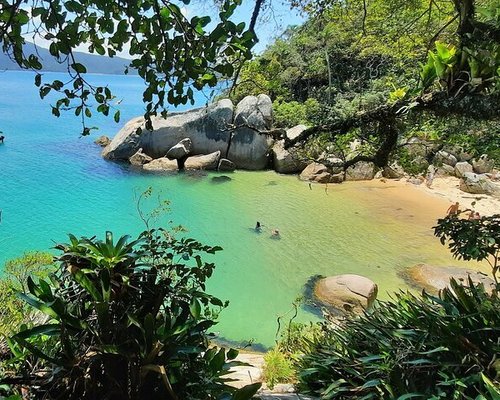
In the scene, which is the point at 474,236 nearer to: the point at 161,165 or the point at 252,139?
the point at 252,139

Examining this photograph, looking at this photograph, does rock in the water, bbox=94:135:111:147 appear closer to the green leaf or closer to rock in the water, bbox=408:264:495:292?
rock in the water, bbox=408:264:495:292

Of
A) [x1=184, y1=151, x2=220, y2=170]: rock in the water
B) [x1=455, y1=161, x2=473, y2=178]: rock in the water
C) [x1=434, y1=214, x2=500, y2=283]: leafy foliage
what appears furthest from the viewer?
[x1=184, y1=151, x2=220, y2=170]: rock in the water

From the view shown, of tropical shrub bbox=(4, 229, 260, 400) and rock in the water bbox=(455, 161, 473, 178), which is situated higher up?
tropical shrub bbox=(4, 229, 260, 400)

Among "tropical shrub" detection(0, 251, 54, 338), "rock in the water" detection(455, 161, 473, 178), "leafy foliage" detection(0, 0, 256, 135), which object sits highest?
"leafy foliage" detection(0, 0, 256, 135)

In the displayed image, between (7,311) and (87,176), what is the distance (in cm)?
1208

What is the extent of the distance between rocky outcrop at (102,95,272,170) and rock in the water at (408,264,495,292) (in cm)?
924

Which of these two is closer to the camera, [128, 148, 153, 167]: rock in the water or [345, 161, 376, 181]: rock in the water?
[345, 161, 376, 181]: rock in the water

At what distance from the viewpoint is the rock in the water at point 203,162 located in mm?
15992

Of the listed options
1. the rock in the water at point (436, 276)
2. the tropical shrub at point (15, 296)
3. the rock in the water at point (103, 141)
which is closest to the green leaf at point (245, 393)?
the tropical shrub at point (15, 296)

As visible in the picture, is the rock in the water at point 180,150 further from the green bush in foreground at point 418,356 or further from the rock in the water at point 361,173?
the green bush in foreground at point 418,356

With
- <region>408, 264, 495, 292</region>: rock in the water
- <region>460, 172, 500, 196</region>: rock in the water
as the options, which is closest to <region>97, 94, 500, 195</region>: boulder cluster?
<region>460, 172, 500, 196</region>: rock in the water

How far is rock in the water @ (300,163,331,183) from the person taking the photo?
15.1 metres

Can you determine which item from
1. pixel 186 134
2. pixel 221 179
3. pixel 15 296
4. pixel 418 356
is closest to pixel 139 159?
pixel 186 134

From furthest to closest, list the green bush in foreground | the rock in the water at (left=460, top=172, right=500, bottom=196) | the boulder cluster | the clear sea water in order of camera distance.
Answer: the boulder cluster → the rock in the water at (left=460, top=172, right=500, bottom=196) → the clear sea water → the green bush in foreground
